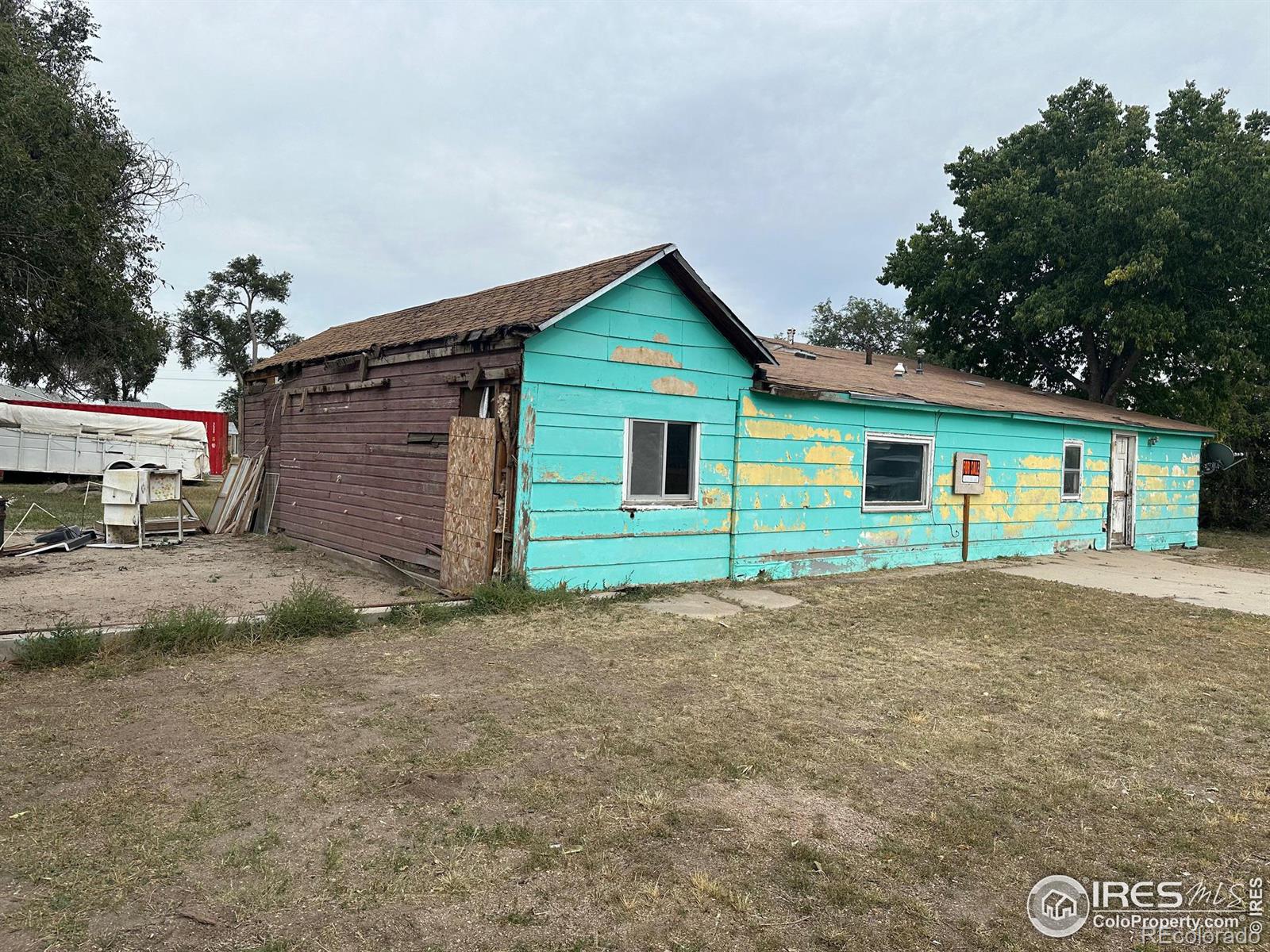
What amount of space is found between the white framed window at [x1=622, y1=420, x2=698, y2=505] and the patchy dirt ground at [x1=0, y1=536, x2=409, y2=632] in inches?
118

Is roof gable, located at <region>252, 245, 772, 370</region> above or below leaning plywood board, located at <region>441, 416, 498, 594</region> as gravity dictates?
above

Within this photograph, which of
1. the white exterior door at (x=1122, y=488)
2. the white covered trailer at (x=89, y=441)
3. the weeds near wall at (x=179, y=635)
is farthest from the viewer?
the white covered trailer at (x=89, y=441)

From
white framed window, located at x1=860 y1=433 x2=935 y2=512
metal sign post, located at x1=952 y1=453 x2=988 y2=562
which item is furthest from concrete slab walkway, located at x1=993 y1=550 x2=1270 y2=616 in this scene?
white framed window, located at x1=860 y1=433 x2=935 y2=512

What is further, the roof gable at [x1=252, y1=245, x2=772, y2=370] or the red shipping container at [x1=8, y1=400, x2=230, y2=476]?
the red shipping container at [x1=8, y1=400, x2=230, y2=476]

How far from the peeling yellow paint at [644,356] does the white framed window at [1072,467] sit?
30.0 ft

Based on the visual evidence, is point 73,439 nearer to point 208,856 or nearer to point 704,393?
point 704,393

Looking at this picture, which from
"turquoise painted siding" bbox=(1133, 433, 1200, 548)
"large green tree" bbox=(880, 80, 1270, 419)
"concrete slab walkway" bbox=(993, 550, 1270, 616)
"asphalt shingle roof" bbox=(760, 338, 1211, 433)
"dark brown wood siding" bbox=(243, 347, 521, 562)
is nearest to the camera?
"dark brown wood siding" bbox=(243, 347, 521, 562)

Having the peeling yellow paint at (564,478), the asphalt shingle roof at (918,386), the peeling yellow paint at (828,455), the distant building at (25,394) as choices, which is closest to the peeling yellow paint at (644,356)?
the peeling yellow paint at (564,478)

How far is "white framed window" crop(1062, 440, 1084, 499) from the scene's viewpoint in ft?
47.8

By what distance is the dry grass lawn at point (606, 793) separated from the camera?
2.74 m

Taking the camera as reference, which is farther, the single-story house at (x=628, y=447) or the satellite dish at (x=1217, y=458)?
the satellite dish at (x=1217, y=458)

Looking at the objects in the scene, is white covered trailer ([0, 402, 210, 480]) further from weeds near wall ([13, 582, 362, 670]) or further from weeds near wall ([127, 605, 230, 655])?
weeds near wall ([127, 605, 230, 655])

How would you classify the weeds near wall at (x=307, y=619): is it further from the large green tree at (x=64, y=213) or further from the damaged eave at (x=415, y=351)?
the large green tree at (x=64, y=213)

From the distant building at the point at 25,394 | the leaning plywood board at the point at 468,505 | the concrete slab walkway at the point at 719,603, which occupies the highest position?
Answer: the distant building at the point at 25,394
